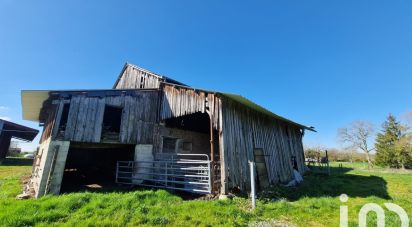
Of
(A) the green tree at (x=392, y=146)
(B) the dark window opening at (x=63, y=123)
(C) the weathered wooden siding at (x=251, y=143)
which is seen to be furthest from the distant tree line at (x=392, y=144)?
(B) the dark window opening at (x=63, y=123)

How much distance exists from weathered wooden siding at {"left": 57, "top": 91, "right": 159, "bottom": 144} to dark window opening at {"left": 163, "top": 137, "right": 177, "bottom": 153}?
4.33 feet

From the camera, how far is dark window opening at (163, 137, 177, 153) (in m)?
13.5

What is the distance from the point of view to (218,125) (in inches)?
388

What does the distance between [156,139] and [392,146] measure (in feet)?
117

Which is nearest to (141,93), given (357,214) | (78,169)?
(78,169)

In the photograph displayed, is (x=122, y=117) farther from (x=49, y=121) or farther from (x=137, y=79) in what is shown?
(x=137, y=79)

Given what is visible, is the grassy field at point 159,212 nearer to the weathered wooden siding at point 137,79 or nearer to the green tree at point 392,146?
the weathered wooden siding at point 137,79

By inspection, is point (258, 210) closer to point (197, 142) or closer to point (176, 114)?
point (176, 114)

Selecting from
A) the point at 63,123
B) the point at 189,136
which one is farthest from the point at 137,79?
the point at 63,123

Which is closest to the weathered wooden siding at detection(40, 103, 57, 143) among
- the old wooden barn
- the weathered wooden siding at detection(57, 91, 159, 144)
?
the old wooden barn

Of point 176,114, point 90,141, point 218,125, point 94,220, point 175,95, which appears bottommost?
point 94,220

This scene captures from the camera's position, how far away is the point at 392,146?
106 feet

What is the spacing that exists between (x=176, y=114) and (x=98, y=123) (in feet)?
12.9

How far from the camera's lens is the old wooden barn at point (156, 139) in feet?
31.9
